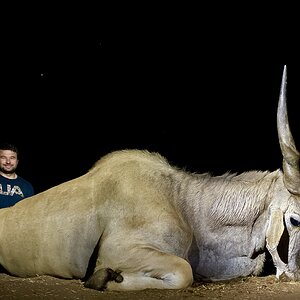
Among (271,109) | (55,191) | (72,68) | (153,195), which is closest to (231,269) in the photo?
(153,195)

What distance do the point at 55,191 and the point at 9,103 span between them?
6.42 meters

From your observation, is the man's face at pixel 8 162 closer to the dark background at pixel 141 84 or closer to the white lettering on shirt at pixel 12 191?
the white lettering on shirt at pixel 12 191

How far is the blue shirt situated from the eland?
61cm

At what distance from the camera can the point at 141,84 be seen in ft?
38.2

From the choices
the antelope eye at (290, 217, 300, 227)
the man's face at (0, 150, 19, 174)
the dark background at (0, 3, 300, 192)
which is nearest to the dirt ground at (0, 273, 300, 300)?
the antelope eye at (290, 217, 300, 227)

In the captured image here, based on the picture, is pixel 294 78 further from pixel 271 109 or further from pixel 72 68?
pixel 72 68

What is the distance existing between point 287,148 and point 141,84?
7.04 metres

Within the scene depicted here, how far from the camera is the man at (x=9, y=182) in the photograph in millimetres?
6184

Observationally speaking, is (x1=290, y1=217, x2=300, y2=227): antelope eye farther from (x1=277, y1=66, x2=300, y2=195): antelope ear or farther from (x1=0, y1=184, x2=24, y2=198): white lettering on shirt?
(x1=0, y1=184, x2=24, y2=198): white lettering on shirt

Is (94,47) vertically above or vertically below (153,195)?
above

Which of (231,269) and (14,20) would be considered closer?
(231,269)

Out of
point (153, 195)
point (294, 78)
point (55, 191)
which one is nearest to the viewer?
point (153, 195)

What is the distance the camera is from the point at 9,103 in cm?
1155

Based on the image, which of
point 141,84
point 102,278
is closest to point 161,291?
point 102,278
